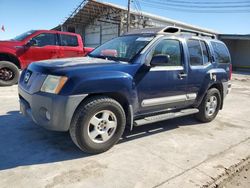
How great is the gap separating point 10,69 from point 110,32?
18.3m

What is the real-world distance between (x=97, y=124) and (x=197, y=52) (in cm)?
283

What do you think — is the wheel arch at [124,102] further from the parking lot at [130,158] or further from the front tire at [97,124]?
the parking lot at [130,158]

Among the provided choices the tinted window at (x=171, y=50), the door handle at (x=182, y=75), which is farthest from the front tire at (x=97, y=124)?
the door handle at (x=182, y=75)

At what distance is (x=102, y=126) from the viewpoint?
3.83 meters

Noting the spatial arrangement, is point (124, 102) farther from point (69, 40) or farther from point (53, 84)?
point (69, 40)

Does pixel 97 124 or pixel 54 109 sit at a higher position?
pixel 54 109

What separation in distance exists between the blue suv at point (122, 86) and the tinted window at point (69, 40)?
536cm

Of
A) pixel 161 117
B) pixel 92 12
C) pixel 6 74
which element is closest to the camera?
pixel 161 117

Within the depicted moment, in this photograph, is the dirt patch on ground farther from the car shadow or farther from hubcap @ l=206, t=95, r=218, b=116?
hubcap @ l=206, t=95, r=218, b=116

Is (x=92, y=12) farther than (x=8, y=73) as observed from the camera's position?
Yes

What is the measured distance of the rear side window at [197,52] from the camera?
5.20 meters

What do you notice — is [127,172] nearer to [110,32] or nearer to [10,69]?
[10,69]

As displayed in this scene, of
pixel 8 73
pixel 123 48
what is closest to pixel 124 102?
pixel 123 48

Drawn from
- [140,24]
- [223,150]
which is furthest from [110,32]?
[223,150]
